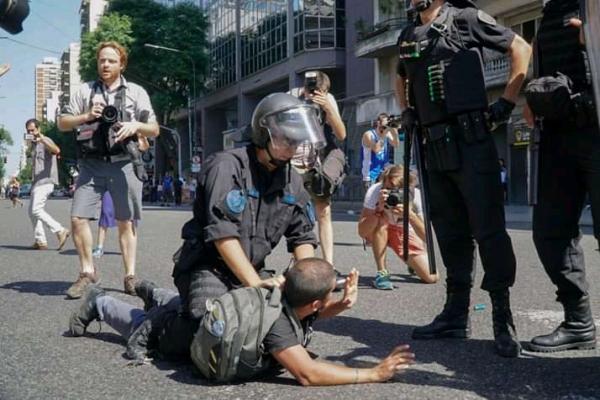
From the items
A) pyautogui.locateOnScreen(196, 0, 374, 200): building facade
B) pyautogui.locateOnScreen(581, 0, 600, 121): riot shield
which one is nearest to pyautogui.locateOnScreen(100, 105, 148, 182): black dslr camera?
pyautogui.locateOnScreen(581, 0, 600, 121): riot shield

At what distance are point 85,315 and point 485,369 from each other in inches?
88.5

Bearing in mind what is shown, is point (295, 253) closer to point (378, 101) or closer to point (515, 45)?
point (515, 45)

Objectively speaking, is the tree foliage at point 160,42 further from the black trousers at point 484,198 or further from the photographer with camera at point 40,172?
the black trousers at point 484,198

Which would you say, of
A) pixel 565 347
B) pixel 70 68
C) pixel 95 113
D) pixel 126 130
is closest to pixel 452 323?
pixel 565 347

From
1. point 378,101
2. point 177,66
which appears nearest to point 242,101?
point 177,66

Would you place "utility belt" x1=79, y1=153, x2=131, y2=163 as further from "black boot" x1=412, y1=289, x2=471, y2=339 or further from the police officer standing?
the police officer standing

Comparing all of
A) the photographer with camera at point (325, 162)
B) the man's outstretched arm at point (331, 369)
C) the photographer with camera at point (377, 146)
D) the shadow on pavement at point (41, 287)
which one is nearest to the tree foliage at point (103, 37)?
the photographer with camera at point (377, 146)

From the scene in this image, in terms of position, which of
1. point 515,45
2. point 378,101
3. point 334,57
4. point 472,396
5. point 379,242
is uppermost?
point 334,57

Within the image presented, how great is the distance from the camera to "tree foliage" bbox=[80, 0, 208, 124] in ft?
165

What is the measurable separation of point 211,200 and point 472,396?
55.3 inches

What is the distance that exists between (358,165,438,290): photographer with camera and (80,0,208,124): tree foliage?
44769mm

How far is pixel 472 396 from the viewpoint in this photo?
3.16 meters

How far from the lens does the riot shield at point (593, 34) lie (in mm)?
2680

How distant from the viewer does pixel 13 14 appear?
3580 millimetres
